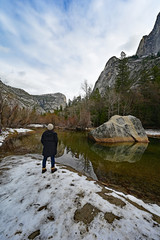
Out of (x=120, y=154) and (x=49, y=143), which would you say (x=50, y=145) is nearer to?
(x=49, y=143)

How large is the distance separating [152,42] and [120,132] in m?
91.2

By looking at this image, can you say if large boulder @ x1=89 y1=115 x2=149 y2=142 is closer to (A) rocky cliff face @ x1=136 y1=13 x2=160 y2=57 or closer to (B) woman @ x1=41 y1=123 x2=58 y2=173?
(B) woman @ x1=41 y1=123 x2=58 y2=173

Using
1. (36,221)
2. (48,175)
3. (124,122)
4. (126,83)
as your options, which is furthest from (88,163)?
(126,83)

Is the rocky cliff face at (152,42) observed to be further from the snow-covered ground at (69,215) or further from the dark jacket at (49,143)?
the snow-covered ground at (69,215)

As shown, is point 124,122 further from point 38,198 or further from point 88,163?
point 38,198

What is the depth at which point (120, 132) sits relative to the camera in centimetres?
1236

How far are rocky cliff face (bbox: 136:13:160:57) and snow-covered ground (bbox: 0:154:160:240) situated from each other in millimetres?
81610

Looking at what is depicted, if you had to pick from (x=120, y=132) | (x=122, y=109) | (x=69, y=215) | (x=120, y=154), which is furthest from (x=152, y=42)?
(x=69, y=215)

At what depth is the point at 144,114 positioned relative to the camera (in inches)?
915

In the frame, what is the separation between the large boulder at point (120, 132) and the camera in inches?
471

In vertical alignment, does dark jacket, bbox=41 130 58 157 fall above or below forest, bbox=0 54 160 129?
below

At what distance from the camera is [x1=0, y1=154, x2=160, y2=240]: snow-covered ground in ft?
5.23

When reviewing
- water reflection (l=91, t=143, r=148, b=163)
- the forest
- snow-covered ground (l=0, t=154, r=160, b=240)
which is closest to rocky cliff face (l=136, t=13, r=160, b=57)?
the forest

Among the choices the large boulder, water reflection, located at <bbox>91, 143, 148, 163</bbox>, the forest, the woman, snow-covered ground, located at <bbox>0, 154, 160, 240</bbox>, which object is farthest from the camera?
the forest
